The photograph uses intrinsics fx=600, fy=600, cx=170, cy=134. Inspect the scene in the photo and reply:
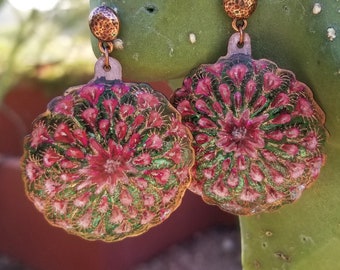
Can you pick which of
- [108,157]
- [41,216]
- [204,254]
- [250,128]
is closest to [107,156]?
[108,157]

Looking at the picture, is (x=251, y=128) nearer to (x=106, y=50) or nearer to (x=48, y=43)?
(x=106, y=50)

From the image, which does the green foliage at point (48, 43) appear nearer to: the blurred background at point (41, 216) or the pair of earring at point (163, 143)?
the blurred background at point (41, 216)

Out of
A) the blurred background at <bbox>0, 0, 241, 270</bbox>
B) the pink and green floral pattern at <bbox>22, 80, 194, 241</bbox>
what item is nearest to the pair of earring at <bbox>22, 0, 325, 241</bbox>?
the pink and green floral pattern at <bbox>22, 80, 194, 241</bbox>

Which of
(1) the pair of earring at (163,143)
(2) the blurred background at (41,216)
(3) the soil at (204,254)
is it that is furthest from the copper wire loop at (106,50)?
(3) the soil at (204,254)

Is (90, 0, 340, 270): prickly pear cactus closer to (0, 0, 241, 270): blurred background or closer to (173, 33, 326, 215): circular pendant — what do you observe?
(173, 33, 326, 215): circular pendant

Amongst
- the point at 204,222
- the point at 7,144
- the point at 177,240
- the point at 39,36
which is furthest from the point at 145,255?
the point at 39,36

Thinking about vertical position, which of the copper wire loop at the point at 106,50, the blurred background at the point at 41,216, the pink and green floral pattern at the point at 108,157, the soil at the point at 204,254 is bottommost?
the soil at the point at 204,254
